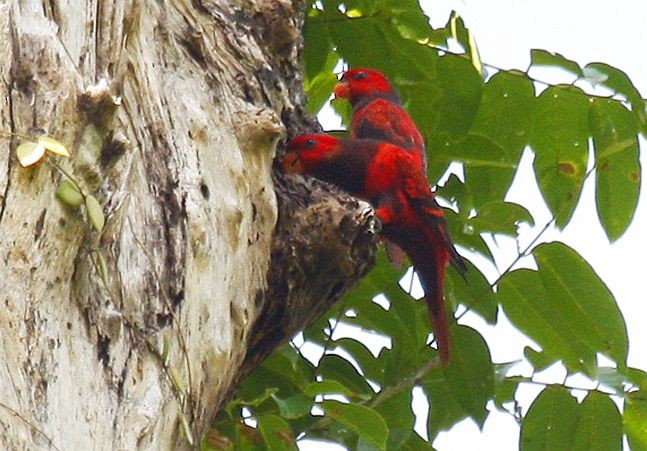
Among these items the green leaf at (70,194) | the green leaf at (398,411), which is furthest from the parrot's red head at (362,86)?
the green leaf at (70,194)

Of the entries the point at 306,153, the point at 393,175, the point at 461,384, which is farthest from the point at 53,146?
the point at 393,175

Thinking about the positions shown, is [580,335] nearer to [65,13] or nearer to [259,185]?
[259,185]

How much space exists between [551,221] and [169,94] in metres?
1.15

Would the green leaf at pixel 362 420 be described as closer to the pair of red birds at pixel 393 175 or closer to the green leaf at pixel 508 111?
the pair of red birds at pixel 393 175

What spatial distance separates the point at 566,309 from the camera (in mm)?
3271

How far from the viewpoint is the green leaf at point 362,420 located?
2.89m

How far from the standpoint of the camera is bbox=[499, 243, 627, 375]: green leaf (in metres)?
3.22

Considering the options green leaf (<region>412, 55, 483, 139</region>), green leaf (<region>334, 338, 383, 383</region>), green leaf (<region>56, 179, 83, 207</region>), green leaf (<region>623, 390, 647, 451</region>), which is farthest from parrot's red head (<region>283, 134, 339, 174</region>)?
green leaf (<region>56, 179, 83, 207</region>)

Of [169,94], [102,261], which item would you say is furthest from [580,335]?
[102,261]

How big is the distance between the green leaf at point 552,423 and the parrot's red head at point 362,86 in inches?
42.6

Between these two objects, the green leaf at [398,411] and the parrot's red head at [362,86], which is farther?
the parrot's red head at [362,86]

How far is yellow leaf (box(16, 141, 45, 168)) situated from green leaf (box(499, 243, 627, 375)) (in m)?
1.64

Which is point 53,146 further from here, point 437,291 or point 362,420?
point 437,291

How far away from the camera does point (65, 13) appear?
2.39 meters
